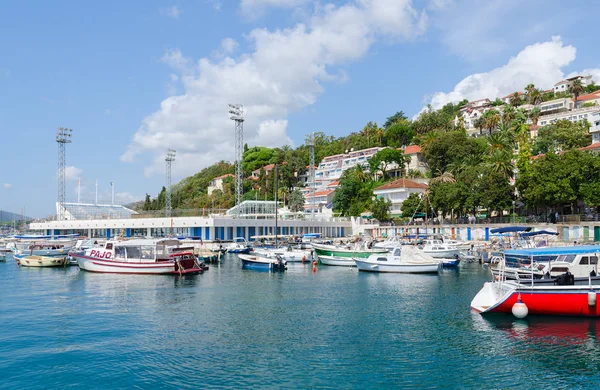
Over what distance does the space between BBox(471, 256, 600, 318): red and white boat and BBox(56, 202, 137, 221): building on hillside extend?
91.3 m

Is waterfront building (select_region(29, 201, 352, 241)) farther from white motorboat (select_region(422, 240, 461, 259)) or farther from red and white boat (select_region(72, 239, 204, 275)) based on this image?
white motorboat (select_region(422, 240, 461, 259))

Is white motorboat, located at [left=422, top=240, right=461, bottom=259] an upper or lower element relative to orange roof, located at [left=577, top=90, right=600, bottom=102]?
lower

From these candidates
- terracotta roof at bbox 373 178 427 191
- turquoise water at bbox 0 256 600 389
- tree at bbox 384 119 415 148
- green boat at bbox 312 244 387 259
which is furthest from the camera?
tree at bbox 384 119 415 148

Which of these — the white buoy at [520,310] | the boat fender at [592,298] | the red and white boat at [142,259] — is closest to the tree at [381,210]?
the red and white boat at [142,259]

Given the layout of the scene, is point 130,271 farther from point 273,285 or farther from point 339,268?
point 339,268

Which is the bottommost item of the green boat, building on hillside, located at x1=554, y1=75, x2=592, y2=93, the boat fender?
the boat fender

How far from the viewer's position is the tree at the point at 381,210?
97.0 metres

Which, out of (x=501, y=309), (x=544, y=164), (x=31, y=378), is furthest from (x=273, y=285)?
(x=544, y=164)

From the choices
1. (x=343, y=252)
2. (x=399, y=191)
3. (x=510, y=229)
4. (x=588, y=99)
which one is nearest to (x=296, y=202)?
(x=399, y=191)

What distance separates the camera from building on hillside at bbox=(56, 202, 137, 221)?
353 ft

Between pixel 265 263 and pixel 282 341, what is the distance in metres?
31.6

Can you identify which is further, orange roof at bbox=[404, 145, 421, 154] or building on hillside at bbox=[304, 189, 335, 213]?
building on hillside at bbox=[304, 189, 335, 213]

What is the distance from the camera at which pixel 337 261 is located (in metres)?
59.4

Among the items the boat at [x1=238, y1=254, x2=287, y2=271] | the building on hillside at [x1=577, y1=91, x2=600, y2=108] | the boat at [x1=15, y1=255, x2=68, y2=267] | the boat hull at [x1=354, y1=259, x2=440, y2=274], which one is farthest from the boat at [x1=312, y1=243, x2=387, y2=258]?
the building on hillside at [x1=577, y1=91, x2=600, y2=108]
